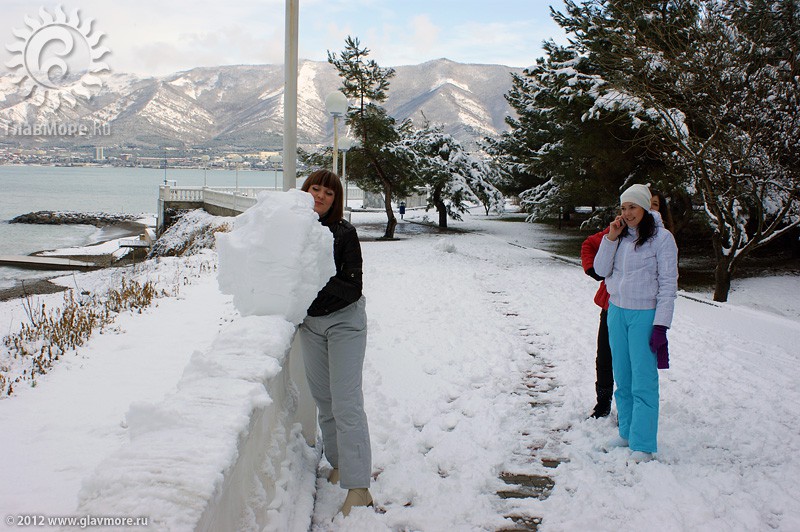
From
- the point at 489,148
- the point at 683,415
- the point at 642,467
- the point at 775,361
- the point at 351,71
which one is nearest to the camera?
the point at 642,467

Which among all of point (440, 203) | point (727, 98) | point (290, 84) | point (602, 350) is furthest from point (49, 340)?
point (440, 203)

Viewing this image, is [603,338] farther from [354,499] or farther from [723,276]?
[723,276]

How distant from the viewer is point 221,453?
195cm

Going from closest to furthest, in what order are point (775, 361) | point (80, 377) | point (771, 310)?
point (80, 377) < point (775, 361) < point (771, 310)

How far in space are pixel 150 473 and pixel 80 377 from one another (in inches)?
221

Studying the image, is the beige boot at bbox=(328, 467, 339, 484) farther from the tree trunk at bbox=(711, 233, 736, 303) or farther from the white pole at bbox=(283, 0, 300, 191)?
the tree trunk at bbox=(711, 233, 736, 303)

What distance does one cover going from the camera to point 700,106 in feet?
43.5

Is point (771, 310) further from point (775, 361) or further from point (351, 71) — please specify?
point (351, 71)

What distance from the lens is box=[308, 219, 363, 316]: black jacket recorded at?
11.0ft

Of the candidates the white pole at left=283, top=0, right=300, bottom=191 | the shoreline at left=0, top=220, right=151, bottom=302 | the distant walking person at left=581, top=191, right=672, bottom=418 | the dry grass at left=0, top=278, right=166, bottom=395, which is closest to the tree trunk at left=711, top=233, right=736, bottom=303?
the distant walking person at left=581, top=191, right=672, bottom=418

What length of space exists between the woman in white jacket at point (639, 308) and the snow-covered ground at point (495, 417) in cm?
30

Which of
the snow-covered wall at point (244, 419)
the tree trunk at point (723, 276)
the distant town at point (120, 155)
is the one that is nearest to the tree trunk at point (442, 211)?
the tree trunk at point (723, 276)

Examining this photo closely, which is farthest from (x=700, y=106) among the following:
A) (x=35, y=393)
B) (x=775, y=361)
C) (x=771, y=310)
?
(x=35, y=393)

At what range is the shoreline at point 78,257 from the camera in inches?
682
